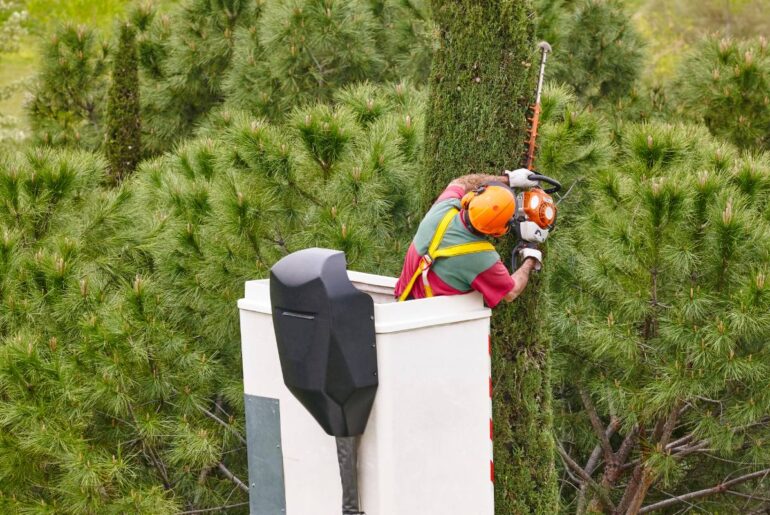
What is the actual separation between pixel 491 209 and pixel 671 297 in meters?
2.16

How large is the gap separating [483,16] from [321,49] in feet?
14.8

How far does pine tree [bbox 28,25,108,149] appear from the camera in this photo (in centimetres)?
1110

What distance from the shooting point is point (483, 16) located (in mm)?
4891

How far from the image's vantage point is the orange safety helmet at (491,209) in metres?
3.95

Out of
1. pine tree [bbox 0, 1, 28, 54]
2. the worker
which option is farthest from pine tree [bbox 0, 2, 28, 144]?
the worker

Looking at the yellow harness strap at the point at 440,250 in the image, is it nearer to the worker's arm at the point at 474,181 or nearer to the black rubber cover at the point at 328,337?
the worker's arm at the point at 474,181

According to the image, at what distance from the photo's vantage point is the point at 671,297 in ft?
18.7

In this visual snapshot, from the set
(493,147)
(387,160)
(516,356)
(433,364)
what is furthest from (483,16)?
(433,364)

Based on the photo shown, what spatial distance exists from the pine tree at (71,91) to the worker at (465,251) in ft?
24.7

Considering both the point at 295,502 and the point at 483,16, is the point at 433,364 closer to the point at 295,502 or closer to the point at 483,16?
the point at 295,502

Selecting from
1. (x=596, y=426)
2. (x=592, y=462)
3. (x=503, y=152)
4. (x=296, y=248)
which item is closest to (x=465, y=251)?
(x=503, y=152)

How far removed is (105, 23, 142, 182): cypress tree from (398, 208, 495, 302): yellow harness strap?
6.67 metres

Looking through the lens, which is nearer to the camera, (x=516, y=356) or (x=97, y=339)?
(x=516, y=356)

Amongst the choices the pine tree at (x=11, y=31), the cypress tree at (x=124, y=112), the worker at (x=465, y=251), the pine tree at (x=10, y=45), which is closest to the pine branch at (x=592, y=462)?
the worker at (x=465, y=251)
